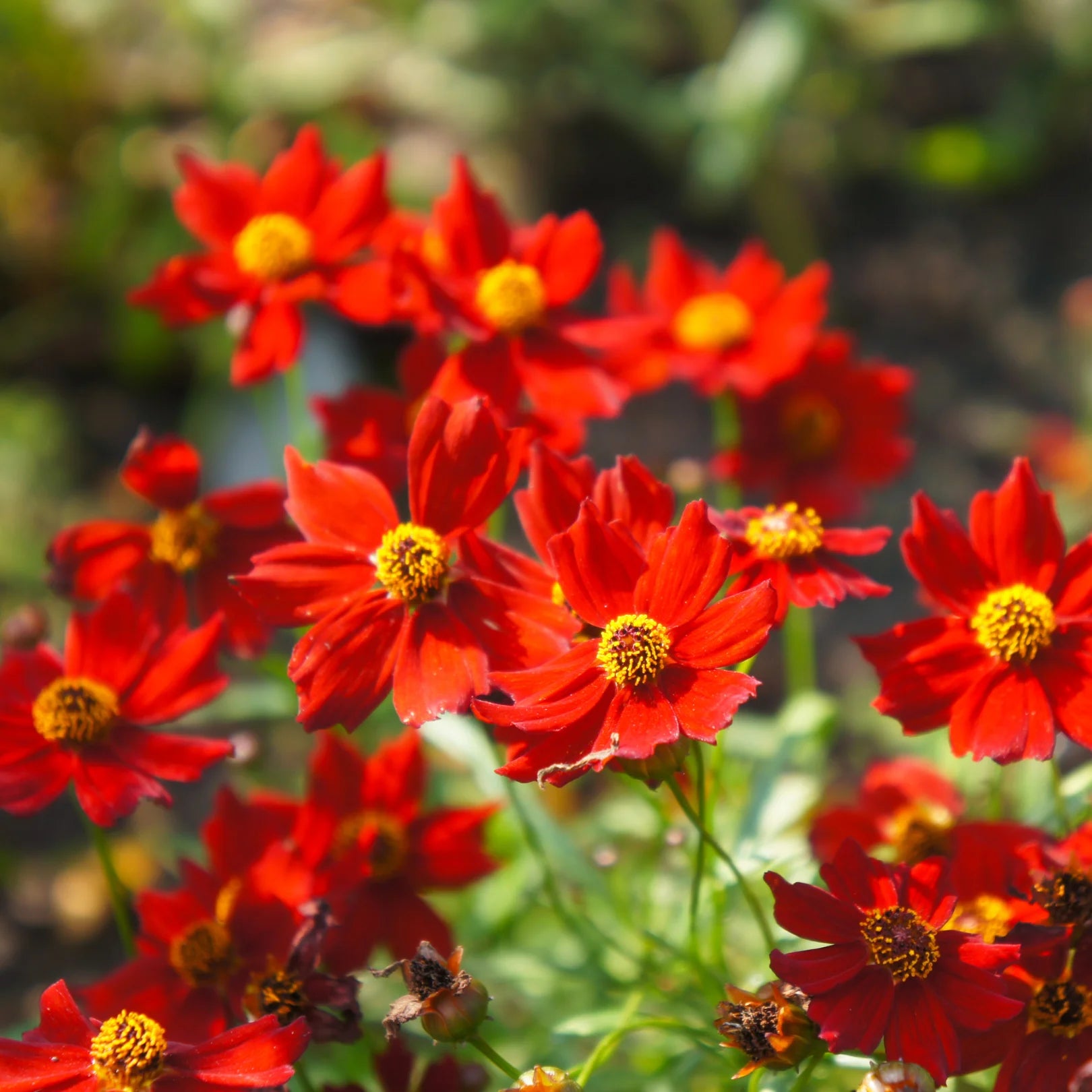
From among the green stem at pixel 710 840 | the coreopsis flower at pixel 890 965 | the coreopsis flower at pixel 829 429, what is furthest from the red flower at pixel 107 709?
the coreopsis flower at pixel 829 429

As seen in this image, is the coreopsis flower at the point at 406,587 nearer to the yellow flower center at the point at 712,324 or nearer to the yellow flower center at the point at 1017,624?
the yellow flower center at the point at 1017,624

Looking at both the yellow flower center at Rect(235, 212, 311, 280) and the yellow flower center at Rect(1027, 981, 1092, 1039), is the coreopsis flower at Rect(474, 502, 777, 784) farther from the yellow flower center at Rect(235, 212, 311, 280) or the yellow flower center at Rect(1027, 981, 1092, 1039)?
the yellow flower center at Rect(235, 212, 311, 280)

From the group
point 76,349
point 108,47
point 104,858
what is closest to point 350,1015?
point 104,858

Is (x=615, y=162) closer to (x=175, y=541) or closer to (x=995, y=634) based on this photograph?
(x=175, y=541)

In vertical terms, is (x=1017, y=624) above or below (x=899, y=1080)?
above

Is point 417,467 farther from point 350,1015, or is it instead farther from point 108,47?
point 108,47

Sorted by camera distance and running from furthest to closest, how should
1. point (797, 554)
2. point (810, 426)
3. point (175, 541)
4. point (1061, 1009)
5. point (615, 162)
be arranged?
point (615, 162) < point (810, 426) < point (175, 541) < point (797, 554) < point (1061, 1009)

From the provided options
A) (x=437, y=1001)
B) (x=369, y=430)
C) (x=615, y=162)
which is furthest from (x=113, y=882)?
(x=615, y=162)
